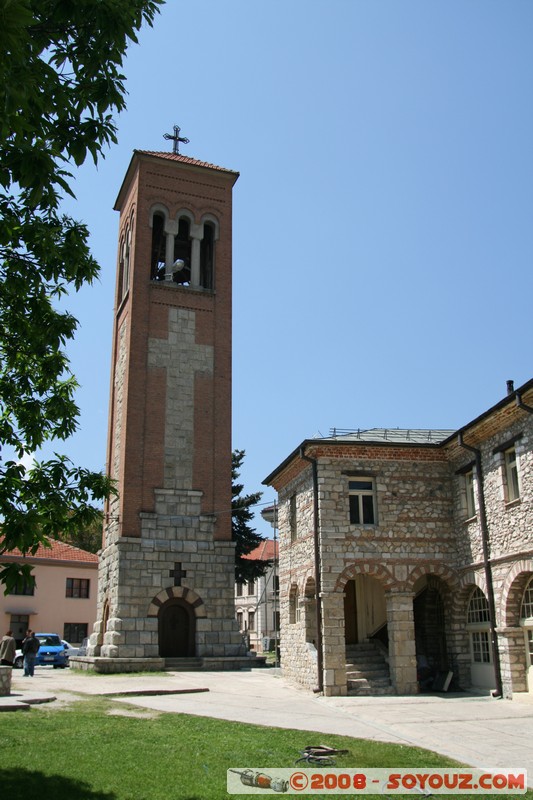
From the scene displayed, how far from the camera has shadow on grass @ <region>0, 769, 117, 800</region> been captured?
22.8 feet

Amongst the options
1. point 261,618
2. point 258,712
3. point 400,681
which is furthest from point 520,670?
point 261,618

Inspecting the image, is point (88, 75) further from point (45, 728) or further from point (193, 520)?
point (193, 520)

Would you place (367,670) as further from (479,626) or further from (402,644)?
(479,626)

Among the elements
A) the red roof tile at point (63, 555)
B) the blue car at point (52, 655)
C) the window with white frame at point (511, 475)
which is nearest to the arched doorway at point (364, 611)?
the window with white frame at point (511, 475)

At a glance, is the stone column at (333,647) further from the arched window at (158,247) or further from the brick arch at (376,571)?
the arched window at (158,247)

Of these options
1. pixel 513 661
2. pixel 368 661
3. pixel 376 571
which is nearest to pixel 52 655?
pixel 368 661

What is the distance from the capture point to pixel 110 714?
12.9 m

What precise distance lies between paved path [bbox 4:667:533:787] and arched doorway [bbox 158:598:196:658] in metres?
4.46

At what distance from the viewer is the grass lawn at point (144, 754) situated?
288 inches

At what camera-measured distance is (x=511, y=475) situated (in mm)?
A: 16922

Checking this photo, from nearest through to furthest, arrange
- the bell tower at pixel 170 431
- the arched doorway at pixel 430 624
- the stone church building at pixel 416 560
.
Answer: the stone church building at pixel 416 560 < the arched doorway at pixel 430 624 < the bell tower at pixel 170 431

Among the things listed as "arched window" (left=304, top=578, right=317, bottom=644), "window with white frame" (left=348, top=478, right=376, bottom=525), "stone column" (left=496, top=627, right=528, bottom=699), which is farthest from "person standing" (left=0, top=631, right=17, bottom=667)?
"stone column" (left=496, top=627, right=528, bottom=699)

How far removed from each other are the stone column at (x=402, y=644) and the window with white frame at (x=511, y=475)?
389cm

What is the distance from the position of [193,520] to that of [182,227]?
13.1 m
